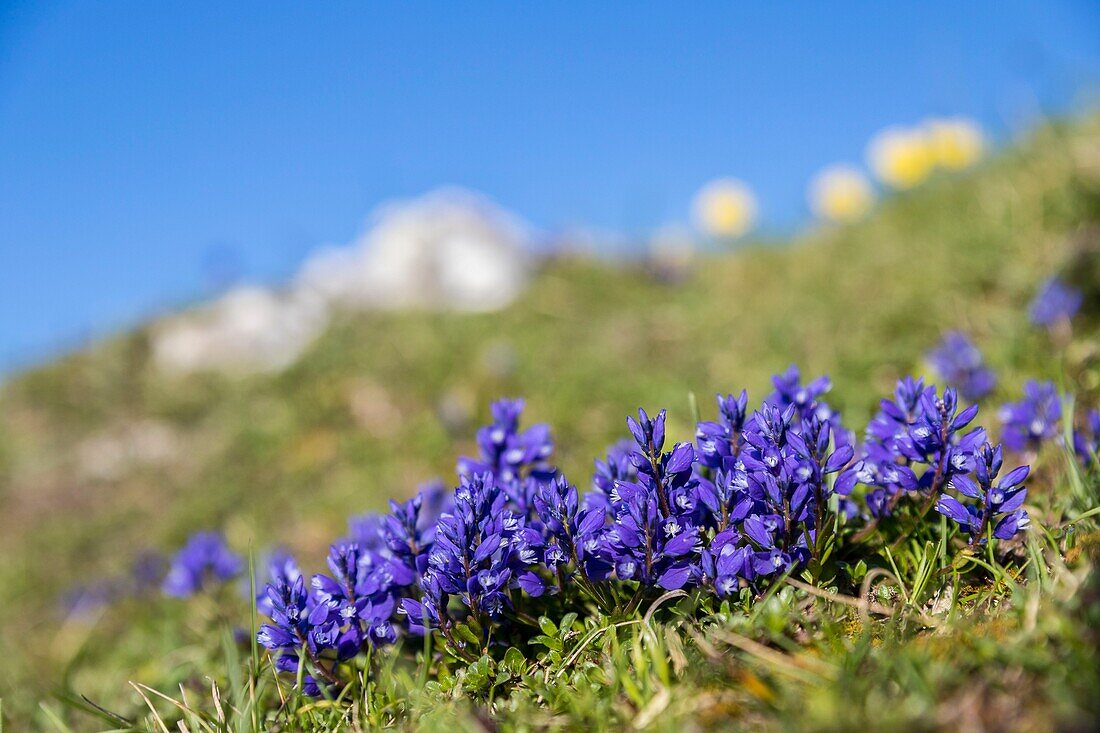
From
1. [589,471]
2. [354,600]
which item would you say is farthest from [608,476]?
[589,471]

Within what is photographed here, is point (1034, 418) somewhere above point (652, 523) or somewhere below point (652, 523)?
above

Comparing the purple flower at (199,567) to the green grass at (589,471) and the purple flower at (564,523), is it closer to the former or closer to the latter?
the green grass at (589,471)

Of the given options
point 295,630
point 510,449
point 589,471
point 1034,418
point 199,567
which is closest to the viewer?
point 295,630

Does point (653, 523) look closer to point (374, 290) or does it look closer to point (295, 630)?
point (295, 630)

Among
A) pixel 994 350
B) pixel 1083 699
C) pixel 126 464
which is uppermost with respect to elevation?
pixel 126 464

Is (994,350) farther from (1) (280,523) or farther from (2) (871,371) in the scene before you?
(1) (280,523)

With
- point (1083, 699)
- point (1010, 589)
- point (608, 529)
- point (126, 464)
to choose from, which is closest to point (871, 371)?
point (1010, 589)

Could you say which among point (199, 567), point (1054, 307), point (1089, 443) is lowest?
point (1089, 443)
